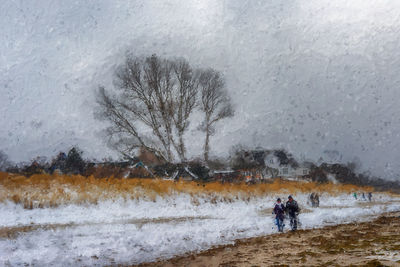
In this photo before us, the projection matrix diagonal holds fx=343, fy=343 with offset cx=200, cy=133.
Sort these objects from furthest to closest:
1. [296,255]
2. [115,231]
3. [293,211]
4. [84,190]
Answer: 1. [293,211]
2. [84,190]
3. [115,231]
4. [296,255]

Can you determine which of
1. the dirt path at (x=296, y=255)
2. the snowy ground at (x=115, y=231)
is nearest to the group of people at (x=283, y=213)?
the snowy ground at (x=115, y=231)

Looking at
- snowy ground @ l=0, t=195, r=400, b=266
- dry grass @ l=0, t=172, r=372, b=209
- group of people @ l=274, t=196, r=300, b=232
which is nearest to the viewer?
snowy ground @ l=0, t=195, r=400, b=266

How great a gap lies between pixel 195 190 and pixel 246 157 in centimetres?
2547

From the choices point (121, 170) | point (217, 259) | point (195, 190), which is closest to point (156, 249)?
point (217, 259)

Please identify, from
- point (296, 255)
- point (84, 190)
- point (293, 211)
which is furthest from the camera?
point (293, 211)

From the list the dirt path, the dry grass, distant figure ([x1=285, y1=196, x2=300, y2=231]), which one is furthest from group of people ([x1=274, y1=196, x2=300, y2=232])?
the dry grass

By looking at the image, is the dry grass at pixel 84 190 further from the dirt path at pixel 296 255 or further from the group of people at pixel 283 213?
the dirt path at pixel 296 255

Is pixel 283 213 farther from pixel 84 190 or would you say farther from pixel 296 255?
pixel 84 190

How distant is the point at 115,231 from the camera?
1118cm

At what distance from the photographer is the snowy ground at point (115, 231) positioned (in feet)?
29.4

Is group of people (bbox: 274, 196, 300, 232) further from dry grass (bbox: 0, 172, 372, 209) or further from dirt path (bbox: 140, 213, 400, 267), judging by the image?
dry grass (bbox: 0, 172, 372, 209)

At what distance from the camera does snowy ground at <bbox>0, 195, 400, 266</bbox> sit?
8.96 meters

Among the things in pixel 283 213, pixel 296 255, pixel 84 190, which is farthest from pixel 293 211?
pixel 84 190

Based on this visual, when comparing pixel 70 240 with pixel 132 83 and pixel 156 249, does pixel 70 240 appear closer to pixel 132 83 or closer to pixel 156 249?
pixel 156 249
